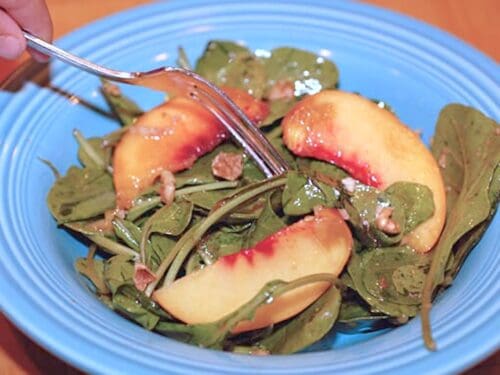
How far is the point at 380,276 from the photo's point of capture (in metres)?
0.97

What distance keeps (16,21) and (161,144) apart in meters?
0.24

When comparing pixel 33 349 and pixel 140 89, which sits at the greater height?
pixel 140 89

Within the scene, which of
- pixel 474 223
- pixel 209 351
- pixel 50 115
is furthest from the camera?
pixel 50 115

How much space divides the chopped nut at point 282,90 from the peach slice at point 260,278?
0.36 meters

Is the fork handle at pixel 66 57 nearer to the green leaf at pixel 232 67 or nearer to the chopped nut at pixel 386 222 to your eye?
the green leaf at pixel 232 67

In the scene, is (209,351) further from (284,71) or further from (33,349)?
(284,71)

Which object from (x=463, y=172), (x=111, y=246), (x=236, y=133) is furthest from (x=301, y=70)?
(x=111, y=246)

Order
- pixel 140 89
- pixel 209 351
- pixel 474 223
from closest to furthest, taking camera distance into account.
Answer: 1. pixel 209 351
2. pixel 474 223
3. pixel 140 89

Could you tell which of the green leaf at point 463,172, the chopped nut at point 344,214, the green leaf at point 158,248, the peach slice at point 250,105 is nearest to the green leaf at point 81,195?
the green leaf at point 158,248

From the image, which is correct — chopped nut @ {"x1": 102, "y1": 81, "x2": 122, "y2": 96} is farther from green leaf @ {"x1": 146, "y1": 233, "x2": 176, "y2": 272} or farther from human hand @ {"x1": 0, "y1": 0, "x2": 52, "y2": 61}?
green leaf @ {"x1": 146, "y1": 233, "x2": 176, "y2": 272}

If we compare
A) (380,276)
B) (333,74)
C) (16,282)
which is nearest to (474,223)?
(380,276)

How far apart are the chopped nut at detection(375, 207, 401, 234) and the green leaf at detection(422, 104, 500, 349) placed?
0.06 m

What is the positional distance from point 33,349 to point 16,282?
18cm

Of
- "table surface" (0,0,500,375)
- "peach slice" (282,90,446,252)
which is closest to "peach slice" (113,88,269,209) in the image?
"peach slice" (282,90,446,252)
